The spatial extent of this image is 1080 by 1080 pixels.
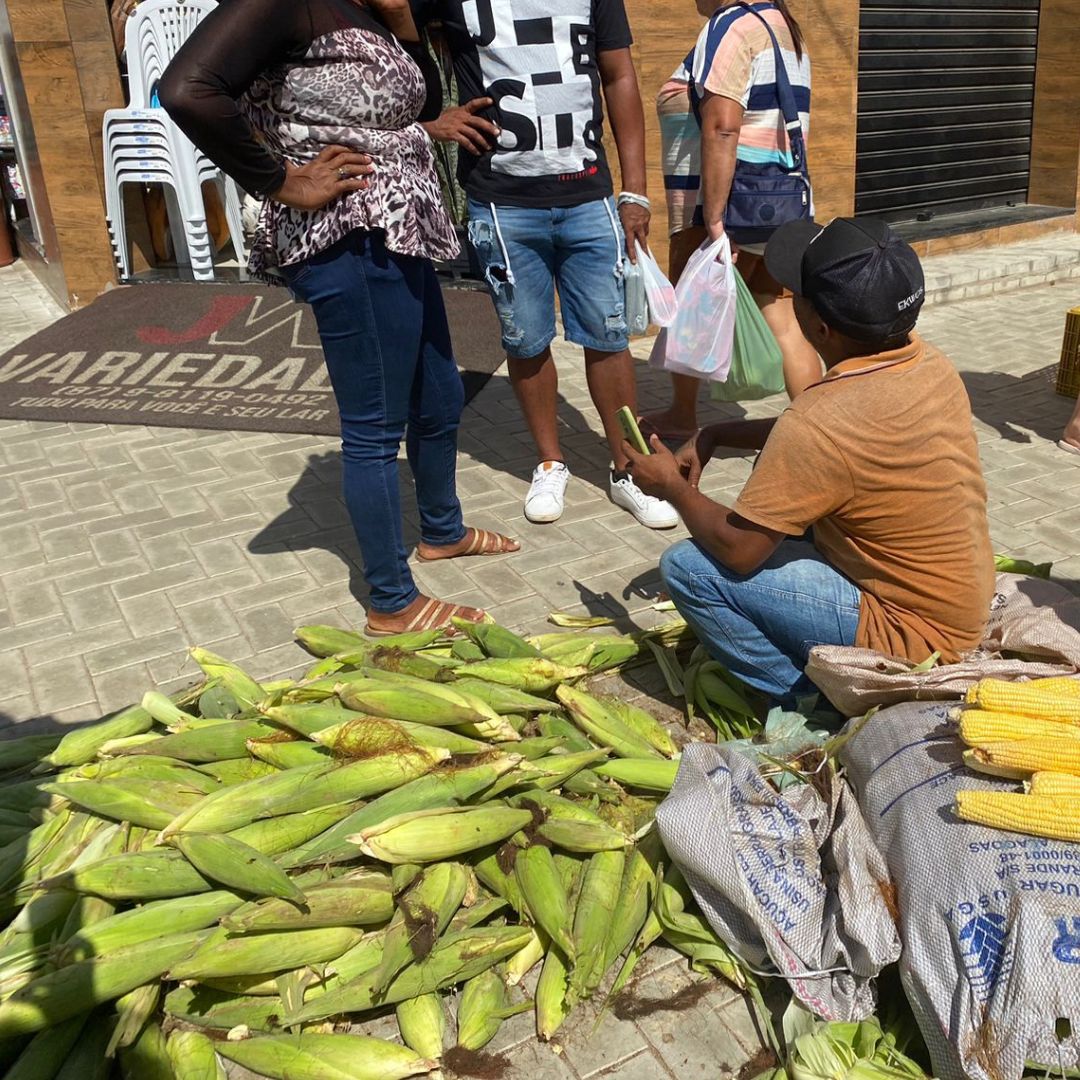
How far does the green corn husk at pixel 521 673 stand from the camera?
2990 mm

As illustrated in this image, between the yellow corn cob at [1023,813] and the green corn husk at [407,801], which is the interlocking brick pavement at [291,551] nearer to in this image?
the green corn husk at [407,801]

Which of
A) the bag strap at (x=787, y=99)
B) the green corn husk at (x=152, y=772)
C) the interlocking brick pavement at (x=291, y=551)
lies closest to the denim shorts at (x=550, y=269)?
the interlocking brick pavement at (x=291, y=551)

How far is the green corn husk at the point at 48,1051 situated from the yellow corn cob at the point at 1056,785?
6.11 feet

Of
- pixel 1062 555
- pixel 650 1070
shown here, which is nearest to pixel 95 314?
pixel 1062 555

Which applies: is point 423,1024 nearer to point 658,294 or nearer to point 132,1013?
point 132,1013

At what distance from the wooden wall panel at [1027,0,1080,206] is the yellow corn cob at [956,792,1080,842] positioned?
31.3 feet

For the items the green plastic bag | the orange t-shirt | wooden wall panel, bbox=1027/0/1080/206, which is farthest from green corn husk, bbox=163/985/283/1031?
wooden wall panel, bbox=1027/0/1080/206

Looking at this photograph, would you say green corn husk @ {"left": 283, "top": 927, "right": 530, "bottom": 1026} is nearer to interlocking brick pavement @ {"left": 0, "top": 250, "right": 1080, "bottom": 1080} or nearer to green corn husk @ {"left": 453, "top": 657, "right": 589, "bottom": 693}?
interlocking brick pavement @ {"left": 0, "top": 250, "right": 1080, "bottom": 1080}

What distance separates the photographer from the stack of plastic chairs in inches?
298

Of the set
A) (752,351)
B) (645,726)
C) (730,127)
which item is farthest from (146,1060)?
(730,127)

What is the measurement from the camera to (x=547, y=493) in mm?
4609

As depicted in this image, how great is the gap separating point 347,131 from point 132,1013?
2.30m

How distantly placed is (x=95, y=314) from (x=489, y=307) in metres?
2.76

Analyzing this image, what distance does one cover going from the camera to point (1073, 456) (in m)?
5.11
